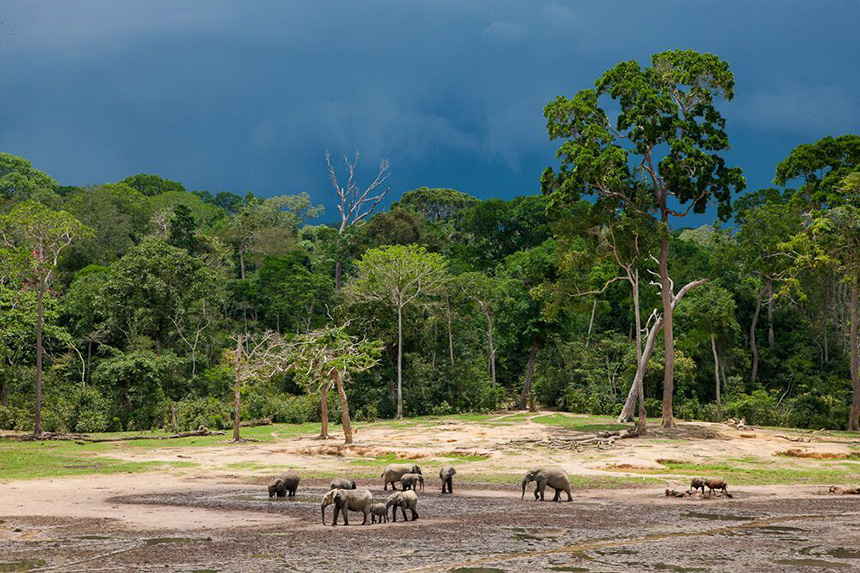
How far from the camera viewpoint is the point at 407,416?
163ft

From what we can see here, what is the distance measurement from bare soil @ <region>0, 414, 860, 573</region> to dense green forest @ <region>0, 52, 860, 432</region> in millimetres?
12213

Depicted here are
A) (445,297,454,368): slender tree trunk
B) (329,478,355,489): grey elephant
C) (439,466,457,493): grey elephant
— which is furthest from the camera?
(445,297,454,368): slender tree trunk

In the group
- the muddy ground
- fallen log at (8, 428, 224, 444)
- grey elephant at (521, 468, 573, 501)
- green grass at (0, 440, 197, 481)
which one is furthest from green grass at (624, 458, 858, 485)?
fallen log at (8, 428, 224, 444)

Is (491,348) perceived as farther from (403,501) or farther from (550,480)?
(403,501)

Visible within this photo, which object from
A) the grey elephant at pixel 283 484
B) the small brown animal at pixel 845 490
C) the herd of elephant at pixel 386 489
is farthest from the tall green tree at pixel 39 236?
the small brown animal at pixel 845 490

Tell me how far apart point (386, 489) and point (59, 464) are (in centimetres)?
1248

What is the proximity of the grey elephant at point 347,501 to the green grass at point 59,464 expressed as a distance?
11836 mm

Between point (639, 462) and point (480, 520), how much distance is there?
11.9 metres

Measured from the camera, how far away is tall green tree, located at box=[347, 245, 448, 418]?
4884 centimetres

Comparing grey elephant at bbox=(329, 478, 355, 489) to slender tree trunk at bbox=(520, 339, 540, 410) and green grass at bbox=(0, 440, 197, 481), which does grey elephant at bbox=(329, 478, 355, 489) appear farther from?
slender tree trunk at bbox=(520, 339, 540, 410)

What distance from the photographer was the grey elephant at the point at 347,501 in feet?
45.5

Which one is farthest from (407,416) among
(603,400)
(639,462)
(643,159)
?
(639,462)

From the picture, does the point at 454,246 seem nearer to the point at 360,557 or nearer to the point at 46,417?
the point at 46,417

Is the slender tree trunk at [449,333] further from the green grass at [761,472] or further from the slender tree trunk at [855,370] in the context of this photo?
the green grass at [761,472]
